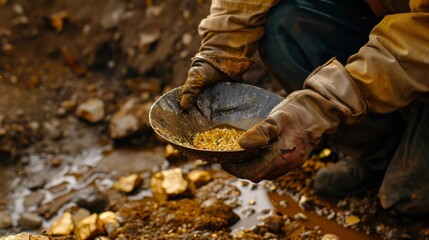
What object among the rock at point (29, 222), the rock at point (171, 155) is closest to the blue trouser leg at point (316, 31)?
the rock at point (171, 155)

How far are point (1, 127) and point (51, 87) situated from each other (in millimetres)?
581

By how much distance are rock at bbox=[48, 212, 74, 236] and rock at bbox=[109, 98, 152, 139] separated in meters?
0.81

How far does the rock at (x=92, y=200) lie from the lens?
256 cm

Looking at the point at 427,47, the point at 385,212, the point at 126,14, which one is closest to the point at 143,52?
the point at 126,14

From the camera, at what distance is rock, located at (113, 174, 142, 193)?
2693 mm

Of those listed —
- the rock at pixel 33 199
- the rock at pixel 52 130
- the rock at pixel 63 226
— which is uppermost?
the rock at pixel 52 130

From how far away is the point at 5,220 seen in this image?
8.31 feet

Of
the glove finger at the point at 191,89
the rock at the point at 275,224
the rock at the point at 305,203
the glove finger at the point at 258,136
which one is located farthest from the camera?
the rock at the point at 305,203

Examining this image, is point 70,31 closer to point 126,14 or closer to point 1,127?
point 126,14

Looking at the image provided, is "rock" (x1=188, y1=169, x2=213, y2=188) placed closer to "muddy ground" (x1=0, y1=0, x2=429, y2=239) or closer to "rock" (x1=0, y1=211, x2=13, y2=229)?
"muddy ground" (x1=0, y1=0, x2=429, y2=239)

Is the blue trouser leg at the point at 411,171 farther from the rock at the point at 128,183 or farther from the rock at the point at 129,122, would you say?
the rock at the point at 129,122

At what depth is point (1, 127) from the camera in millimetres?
3074

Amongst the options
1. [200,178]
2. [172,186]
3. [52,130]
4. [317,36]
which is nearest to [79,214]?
[172,186]

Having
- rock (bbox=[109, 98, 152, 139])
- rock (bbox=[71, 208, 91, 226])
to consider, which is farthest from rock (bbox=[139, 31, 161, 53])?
rock (bbox=[71, 208, 91, 226])
